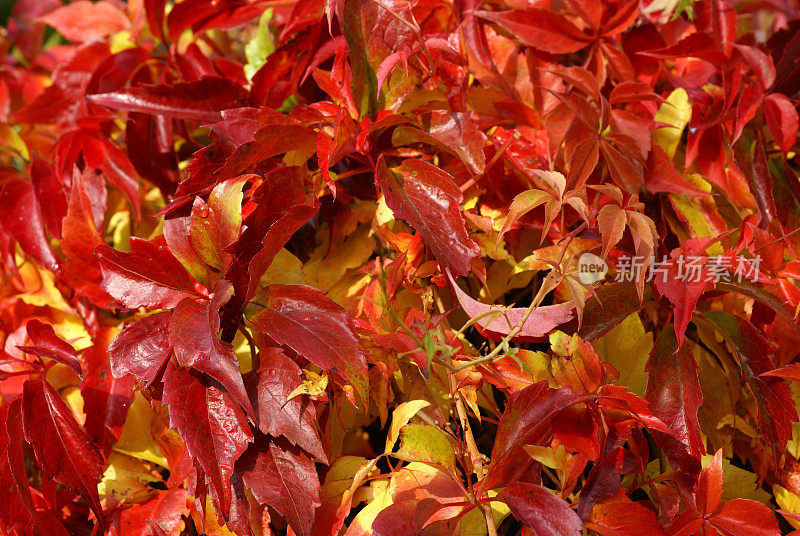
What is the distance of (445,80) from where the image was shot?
518 millimetres

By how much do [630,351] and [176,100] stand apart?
386 mm

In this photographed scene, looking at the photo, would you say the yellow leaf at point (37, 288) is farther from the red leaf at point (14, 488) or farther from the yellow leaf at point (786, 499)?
the yellow leaf at point (786, 499)

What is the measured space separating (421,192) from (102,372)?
28 cm

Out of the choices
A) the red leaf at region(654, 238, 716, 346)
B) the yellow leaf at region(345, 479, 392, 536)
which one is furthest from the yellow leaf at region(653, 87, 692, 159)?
the yellow leaf at region(345, 479, 392, 536)

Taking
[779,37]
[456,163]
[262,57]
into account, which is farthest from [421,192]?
[779,37]

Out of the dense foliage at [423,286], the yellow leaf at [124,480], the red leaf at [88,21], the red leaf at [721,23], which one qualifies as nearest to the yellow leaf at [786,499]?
the dense foliage at [423,286]

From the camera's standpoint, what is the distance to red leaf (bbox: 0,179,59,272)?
58cm

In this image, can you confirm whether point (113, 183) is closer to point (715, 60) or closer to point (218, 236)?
point (218, 236)

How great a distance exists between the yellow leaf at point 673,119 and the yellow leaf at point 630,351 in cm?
15

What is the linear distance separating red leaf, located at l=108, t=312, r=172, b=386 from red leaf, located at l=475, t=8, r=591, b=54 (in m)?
0.35

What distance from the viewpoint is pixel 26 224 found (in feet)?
1.92

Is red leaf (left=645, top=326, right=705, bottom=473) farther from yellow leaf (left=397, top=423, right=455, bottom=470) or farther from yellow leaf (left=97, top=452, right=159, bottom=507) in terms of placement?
yellow leaf (left=97, top=452, right=159, bottom=507)

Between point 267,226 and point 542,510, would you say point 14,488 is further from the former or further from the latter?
point 542,510

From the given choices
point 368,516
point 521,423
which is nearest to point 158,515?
point 368,516
